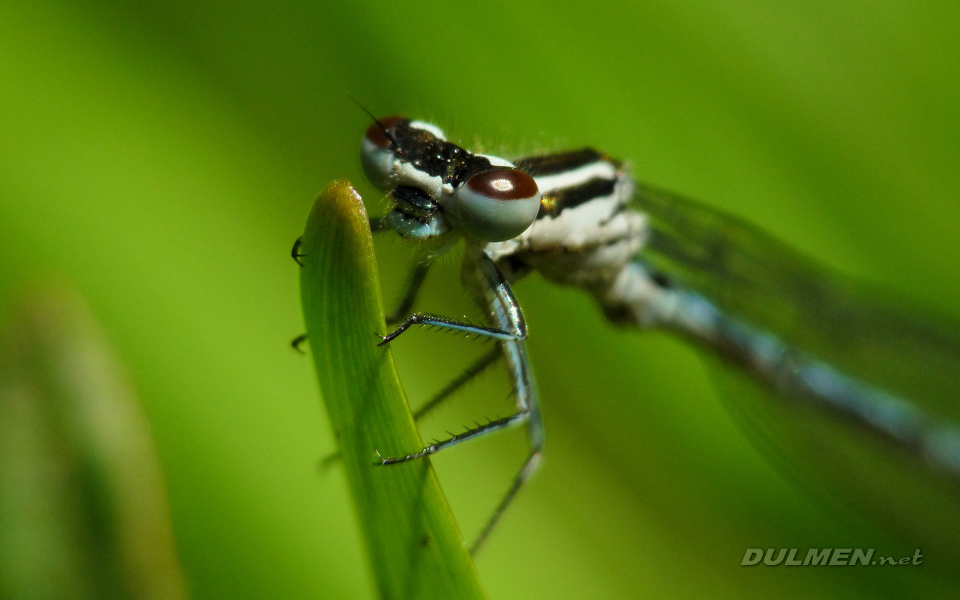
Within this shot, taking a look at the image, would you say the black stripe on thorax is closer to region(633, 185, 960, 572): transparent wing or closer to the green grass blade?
region(633, 185, 960, 572): transparent wing

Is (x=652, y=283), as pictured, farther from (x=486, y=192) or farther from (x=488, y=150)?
(x=486, y=192)

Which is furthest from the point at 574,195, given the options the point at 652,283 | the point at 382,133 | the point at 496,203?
the point at 652,283

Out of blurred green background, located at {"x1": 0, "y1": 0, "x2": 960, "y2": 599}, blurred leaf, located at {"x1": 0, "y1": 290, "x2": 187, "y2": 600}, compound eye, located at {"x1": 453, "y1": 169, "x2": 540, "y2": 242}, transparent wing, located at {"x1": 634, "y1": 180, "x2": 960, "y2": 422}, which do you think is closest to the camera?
blurred leaf, located at {"x1": 0, "y1": 290, "x2": 187, "y2": 600}

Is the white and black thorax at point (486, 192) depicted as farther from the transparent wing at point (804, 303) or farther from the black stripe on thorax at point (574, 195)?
the transparent wing at point (804, 303)

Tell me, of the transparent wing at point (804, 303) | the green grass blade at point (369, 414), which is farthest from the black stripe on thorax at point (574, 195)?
the green grass blade at point (369, 414)

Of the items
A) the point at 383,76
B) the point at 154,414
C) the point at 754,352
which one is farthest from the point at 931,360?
the point at 154,414

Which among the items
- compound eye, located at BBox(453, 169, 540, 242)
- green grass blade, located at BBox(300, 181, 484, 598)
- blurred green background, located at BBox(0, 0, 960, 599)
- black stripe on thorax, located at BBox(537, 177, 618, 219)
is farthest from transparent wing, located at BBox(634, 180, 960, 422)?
green grass blade, located at BBox(300, 181, 484, 598)

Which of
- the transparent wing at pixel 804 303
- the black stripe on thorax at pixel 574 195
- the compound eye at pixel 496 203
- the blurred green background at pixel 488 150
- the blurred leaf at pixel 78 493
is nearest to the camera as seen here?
the blurred leaf at pixel 78 493
